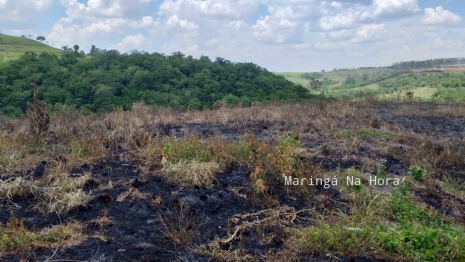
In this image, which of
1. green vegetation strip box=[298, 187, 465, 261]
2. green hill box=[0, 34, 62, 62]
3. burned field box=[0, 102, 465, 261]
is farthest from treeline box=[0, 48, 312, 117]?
green hill box=[0, 34, 62, 62]

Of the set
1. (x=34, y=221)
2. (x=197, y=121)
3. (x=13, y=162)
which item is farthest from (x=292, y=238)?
(x=197, y=121)

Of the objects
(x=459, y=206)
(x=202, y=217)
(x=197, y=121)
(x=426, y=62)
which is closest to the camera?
(x=202, y=217)

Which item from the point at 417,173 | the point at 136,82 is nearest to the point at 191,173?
the point at 417,173

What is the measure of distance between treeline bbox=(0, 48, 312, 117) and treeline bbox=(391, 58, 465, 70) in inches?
1145

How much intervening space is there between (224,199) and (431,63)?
54223 millimetres

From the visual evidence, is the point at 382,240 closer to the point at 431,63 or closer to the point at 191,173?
the point at 191,173

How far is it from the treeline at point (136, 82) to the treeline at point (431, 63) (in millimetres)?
29079

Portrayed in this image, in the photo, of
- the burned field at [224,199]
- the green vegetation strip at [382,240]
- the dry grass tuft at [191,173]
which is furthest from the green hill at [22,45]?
the green vegetation strip at [382,240]

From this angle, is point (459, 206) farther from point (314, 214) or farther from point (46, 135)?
point (46, 135)

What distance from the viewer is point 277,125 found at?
27.4 feet

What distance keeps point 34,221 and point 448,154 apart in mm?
5887

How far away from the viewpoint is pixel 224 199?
4160mm

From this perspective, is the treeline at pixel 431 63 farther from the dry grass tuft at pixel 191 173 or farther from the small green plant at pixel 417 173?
the dry grass tuft at pixel 191 173

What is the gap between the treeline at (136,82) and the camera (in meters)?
17.3
